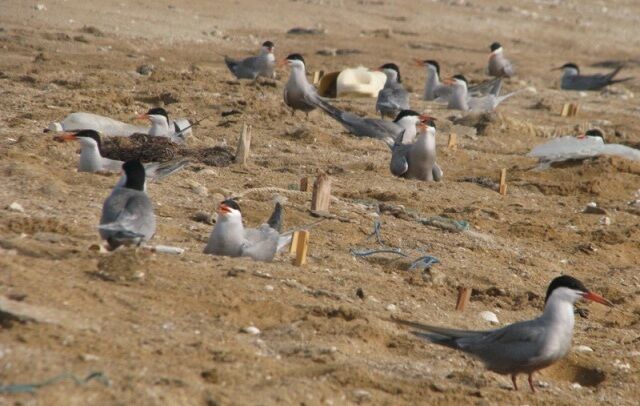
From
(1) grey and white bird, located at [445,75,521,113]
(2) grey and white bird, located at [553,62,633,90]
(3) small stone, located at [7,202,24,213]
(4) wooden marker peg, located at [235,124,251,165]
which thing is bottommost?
(2) grey and white bird, located at [553,62,633,90]

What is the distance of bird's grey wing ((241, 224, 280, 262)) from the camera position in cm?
690

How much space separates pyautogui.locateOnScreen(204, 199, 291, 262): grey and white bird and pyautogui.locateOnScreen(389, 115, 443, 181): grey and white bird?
3.63 meters

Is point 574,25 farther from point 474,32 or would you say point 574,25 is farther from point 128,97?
point 128,97

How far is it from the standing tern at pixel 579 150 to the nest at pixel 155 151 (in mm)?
3278

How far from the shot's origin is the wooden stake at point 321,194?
812 cm

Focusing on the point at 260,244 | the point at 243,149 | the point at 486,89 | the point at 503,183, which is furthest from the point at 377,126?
the point at 260,244

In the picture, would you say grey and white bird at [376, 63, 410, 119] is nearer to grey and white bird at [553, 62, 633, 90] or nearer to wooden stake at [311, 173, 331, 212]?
grey and white bird at [553, 62, 633, 90]

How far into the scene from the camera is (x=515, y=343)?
5734 millimetres

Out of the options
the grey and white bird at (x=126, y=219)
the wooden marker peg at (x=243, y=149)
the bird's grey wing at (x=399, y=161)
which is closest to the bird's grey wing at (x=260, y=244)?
the grey and white bird at (x=126, y=219)

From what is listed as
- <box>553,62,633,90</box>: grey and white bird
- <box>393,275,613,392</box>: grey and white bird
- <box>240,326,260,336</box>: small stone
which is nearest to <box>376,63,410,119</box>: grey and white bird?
<box>553,62,633,90</box>: grey and white bird

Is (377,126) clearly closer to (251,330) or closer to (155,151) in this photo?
(155,151)

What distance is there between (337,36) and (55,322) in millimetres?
15708

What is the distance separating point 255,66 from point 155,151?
5611 millimetres

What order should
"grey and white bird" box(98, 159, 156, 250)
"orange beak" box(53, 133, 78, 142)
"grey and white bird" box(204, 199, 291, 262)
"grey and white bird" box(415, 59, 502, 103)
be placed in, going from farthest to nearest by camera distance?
"grey and white bird" box(415, 59, 502, 103) → "orange beak" box(53, 133, 78, 142) → "grey and white bird" box(204, 199, 291, 262) → "grey and white bird" box(98, 159, 156, 250)
